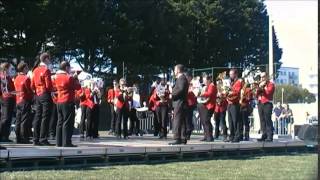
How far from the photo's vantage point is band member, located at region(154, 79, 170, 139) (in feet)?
60.6

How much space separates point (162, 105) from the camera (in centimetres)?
1858

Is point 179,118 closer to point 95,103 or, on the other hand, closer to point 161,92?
point 95,103

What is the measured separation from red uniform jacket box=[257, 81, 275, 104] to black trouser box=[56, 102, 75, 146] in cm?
609

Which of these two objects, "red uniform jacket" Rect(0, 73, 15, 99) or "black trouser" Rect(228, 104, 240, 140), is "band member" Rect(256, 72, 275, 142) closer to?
"black trouser" Rect(228, 104, 240, 140)

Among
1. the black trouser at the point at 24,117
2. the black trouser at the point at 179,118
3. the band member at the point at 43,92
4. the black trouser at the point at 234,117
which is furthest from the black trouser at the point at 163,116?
the band member at the point at 43,92

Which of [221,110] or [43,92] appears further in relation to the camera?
[221,110]

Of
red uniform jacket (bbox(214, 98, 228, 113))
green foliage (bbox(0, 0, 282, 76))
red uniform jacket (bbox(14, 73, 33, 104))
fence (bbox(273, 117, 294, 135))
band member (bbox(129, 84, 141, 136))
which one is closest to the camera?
red uniform jacket (bbox(14, 73, 33, 104))

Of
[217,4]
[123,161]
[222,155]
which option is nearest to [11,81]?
[123,161]

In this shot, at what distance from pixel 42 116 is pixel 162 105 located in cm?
599

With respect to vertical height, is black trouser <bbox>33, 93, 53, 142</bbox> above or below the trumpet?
below

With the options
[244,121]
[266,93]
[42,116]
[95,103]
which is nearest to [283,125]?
[244,121]

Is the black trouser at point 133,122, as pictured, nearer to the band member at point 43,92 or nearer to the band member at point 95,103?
the band member at point 95,103

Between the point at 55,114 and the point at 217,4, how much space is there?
38.1 m

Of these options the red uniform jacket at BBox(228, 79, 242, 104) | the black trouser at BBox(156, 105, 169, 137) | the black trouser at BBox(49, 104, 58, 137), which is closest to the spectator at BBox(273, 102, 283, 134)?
the black trouser at BBox(156, 105, 169, 137)
